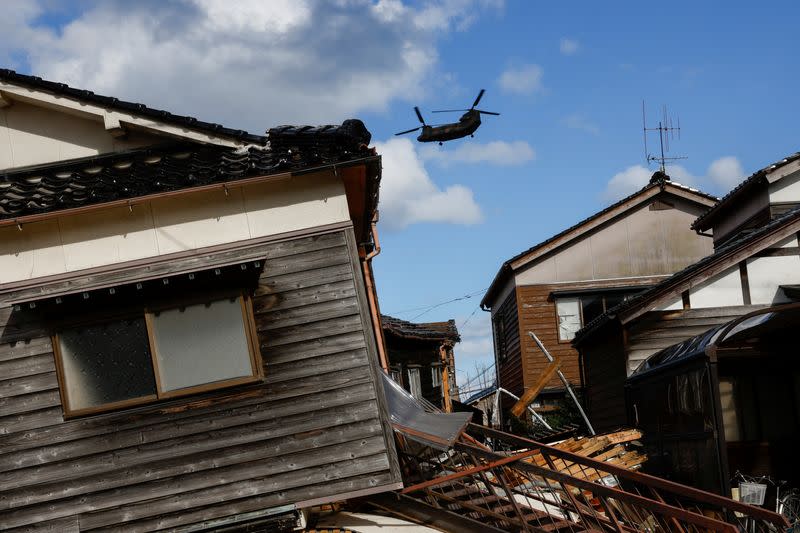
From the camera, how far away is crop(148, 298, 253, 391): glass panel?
11117 mm

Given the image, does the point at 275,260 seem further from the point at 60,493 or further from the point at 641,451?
the point at 641,451

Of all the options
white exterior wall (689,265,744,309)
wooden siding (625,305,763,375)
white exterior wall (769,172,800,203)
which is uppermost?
white exterior wall (769,172,800,203)

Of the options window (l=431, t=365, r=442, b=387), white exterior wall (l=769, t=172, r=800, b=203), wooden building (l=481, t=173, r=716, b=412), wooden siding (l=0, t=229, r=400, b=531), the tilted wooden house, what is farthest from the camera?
window (l=431, t=365, r=442, b=387)

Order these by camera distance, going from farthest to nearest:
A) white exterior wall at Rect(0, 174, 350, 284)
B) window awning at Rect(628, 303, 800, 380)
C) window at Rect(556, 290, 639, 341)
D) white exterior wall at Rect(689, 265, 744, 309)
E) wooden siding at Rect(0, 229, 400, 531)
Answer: window at Rect(556, 290, 639, 341) → white exterior wall at Rect(689, 265, 744, 309) → window awning at Rect(628, 303, 800, 380) → white exterior wall at Rect(0, 174, 350, 284) → wooden siding at Rect(0, 229, 400, 531)

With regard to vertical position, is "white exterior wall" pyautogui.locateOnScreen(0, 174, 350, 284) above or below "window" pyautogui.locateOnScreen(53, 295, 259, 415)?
above

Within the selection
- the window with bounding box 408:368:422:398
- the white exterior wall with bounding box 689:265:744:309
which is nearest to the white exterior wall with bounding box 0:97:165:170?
the white exterior wall with bounding box 689:265:744:309

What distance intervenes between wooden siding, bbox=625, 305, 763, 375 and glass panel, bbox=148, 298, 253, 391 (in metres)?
9.59

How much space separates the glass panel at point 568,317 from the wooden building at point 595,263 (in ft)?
0.11

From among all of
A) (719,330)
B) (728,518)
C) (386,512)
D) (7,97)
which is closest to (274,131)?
(7,97)

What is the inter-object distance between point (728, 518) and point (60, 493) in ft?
30.3

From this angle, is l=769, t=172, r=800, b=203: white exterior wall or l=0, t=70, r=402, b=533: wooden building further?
l=769, t=172, r=800, b=203: white exterior wall

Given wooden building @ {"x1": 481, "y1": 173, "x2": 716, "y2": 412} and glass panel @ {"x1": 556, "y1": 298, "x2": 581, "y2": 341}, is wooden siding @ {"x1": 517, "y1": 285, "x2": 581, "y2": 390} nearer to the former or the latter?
wooden building @ {"x1": 481, "y1": 173, "x2": 716, "y2": 412}

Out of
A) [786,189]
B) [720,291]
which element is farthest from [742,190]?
[720,291]

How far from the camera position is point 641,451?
17.8 meters
